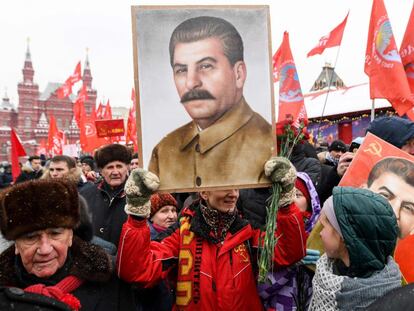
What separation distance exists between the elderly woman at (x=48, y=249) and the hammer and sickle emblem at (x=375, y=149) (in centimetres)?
144

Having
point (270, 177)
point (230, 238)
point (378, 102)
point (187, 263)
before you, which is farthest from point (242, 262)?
point (378, 102)

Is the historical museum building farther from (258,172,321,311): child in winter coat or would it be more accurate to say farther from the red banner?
(258,172,321,311): child in winter coat

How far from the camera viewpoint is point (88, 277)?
1828mm

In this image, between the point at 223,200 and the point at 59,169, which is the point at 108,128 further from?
the point at 223,200

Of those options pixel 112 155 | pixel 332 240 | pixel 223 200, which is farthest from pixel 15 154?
pixel 332 240

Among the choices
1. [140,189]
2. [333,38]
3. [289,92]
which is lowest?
[140,189]

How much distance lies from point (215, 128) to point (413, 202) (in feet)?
3.36

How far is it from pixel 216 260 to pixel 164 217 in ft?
4.81

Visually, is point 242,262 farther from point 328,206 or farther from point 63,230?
point 63,230

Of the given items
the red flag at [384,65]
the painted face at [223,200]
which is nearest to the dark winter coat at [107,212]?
the painted face at [223,200]

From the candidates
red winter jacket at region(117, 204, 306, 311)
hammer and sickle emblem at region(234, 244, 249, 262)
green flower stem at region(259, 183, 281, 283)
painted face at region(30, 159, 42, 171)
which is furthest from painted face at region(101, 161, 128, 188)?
painted face at region(30, 159, 42, 171)

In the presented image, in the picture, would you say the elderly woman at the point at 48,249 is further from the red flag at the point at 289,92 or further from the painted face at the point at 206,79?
the red flag at the point at 289,92

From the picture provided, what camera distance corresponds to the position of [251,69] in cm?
216

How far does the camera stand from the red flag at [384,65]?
5105 mm
